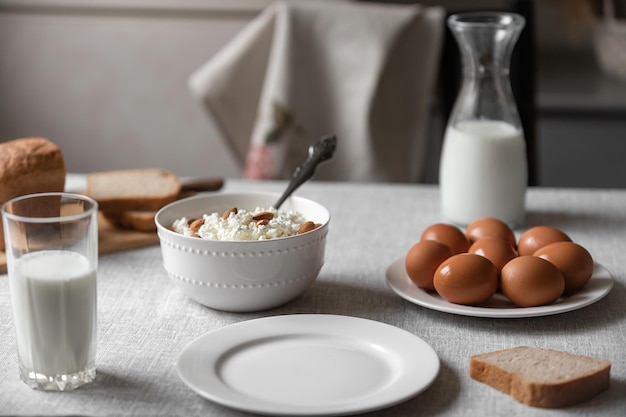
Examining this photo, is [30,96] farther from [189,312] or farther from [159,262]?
[189,312]

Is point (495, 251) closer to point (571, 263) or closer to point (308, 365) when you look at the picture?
point (571, 263)

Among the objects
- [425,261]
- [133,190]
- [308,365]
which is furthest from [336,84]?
[308,365]

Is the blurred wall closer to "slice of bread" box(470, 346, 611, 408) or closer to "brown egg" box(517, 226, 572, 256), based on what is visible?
"brown egg" box(517, 226, 572, 256)

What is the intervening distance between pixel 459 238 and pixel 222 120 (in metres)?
1.31

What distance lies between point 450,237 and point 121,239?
0.51 m

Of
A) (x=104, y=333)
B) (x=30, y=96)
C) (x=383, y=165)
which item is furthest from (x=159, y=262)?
(x=30, y=96)

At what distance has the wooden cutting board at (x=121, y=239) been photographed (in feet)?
4.13

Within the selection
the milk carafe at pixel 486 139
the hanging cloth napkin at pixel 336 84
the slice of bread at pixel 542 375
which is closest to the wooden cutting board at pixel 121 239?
the milk carafe at pixel 486 139

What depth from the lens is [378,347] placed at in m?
0.89

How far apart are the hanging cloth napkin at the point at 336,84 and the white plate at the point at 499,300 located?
1159mm

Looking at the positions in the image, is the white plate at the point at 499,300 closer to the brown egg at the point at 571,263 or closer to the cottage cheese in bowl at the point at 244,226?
the brown egg at the point at 571,263

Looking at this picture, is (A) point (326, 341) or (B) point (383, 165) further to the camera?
(B) point (383, 165)

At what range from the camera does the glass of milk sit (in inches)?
31.4

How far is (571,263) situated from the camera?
1006 mm
